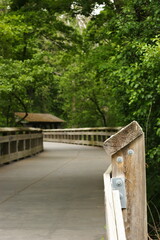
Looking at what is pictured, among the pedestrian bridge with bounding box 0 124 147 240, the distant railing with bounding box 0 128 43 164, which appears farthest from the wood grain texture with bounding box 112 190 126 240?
the distant railing with bounding box 0 128 43 164

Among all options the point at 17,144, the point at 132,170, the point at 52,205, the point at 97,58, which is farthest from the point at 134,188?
the point at 17,144

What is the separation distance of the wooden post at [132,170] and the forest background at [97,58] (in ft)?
7.56

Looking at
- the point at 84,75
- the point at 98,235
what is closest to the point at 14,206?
the point at 98,235

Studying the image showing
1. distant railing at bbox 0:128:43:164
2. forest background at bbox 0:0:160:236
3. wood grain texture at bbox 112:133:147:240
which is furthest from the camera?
distant railing at bbox 0:128:43:164

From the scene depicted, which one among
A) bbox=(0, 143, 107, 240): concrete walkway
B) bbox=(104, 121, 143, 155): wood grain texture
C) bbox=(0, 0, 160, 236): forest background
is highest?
bbox=(0, 0, 160, 236): forest background

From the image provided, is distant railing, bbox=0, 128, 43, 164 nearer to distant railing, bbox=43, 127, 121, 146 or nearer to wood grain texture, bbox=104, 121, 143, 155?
distant railing, bbox=43, 127, 121, 146

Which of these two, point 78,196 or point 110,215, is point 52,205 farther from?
point 110,215

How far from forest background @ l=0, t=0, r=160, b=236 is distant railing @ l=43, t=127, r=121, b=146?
2.33m

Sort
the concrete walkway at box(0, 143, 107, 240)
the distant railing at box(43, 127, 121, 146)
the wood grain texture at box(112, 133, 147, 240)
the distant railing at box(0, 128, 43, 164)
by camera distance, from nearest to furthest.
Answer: the wood grain texture at box(112, 133, 147, 240)
the concrete walkway at box(0, 143, 107, 240)
the distant railing at box(0, 128, 43, 164)
the distant railing at box(43, 127, 121, 146)

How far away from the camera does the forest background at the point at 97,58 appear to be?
7.68m

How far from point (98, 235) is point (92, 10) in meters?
12.4

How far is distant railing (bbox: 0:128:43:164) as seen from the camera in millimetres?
15234

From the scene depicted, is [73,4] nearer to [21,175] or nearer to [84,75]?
[21,175]

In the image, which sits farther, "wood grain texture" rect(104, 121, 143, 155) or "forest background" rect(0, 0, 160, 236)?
"forest background" rect(0, 0, 160, 236)
